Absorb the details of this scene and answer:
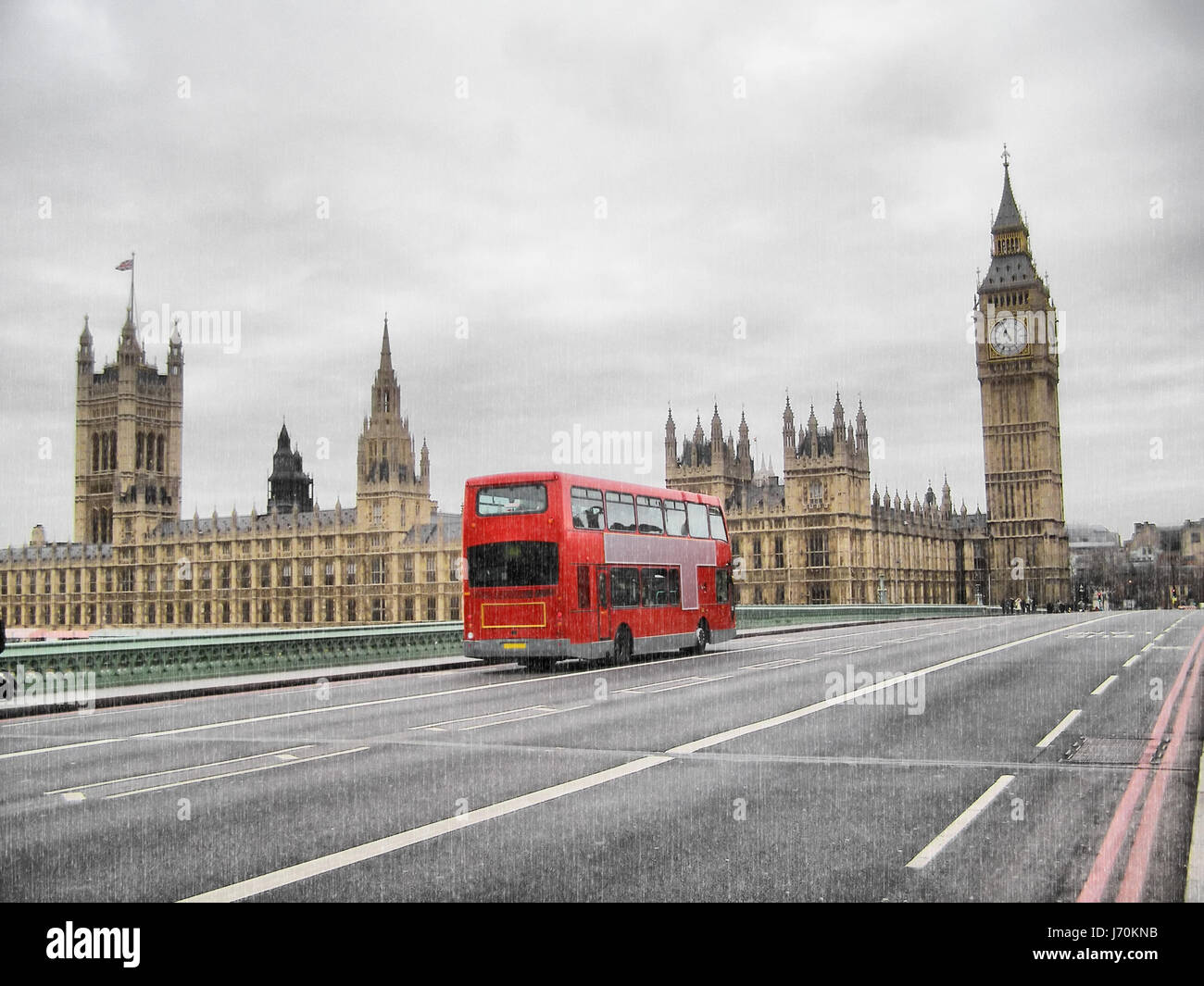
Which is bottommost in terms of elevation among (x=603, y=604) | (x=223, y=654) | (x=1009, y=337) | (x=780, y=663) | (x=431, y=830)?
(x=780, y=663)

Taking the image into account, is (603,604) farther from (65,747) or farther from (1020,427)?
(1020,427)

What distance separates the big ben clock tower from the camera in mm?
108500

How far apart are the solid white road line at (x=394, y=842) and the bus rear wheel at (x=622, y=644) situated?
14.6 metres

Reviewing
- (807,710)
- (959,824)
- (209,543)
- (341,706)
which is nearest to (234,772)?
(341,706)

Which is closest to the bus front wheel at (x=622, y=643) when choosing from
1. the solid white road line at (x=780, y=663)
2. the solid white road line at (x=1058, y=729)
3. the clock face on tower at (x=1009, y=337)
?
the solid white road line at (x=780, y=663)

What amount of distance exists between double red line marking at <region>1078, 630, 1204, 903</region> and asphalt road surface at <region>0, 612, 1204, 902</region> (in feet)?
0.12

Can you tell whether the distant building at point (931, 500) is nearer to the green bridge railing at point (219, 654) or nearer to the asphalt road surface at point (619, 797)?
the green bridge railing at point (219, 654)

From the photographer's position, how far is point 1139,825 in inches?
311

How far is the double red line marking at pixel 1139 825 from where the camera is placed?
6.37m

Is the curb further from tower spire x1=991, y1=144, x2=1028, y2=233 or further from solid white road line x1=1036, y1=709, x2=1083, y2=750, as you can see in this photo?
tower spire x1=991, y1=144, x2=1028, y2=233

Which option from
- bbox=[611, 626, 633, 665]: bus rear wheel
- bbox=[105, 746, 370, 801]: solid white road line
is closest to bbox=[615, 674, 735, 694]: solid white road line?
bbox=[611, 626, 633, 665]: bus rear wheel

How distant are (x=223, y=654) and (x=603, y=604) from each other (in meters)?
8.57
